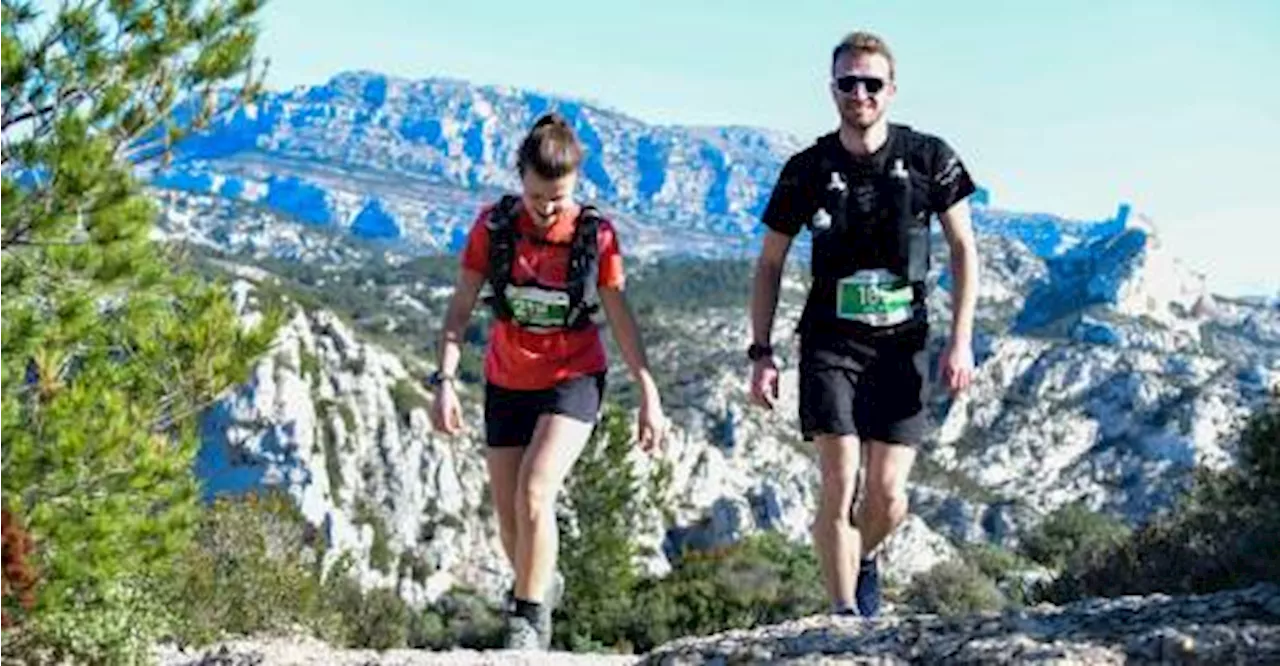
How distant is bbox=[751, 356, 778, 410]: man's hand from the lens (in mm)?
5480

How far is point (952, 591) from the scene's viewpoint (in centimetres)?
2628

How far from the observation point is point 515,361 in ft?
Result: 18.4

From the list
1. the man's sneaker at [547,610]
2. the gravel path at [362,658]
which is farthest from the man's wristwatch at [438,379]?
the gravel path at [362,658]

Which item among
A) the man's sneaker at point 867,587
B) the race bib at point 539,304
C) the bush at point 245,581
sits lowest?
the bush at point 245,581

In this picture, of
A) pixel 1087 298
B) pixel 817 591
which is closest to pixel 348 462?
pixel 817 591

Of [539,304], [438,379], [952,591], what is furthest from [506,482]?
[952,591]

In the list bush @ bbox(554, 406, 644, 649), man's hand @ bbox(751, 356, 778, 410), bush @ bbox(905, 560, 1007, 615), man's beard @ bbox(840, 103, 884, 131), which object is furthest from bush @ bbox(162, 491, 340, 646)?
bush @ bbox(554, 406, 644, 649)

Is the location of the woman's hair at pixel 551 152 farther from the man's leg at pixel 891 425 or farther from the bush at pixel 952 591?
the bush at pixel 952 591

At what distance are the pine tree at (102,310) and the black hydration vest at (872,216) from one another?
3166 millimetres

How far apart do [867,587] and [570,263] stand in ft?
5.55

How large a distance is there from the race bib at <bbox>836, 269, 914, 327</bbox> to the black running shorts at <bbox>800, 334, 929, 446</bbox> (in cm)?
9

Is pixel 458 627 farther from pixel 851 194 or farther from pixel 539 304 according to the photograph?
pixel 851 194

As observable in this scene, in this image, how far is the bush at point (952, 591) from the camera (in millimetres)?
25312

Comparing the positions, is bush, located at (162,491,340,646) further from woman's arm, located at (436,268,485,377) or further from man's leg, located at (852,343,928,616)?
man's leg, located at (852,343,928,616)
